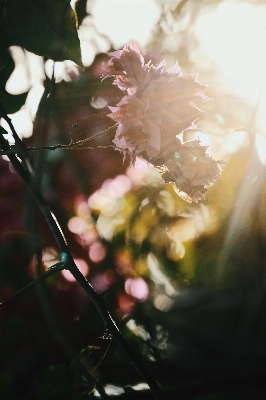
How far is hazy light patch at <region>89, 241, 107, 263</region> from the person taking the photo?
1652mm

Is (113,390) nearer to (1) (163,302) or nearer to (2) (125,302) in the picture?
(2) (125,302)

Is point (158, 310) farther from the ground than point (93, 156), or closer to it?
closer to it

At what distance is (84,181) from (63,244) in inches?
43.8

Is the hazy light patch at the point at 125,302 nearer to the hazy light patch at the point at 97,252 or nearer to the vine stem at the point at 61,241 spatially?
the hazy light patch at the point at 97,252

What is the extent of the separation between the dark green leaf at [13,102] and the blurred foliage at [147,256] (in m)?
0.58

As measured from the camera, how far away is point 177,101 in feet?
1.93

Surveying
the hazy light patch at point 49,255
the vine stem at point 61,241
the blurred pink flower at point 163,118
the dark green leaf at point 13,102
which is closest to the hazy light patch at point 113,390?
the hazy light patch at point 49,255

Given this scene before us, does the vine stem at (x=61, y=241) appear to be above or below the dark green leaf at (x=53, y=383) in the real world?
above

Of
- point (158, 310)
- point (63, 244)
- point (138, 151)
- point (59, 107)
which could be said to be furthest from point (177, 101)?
point (158, 310)

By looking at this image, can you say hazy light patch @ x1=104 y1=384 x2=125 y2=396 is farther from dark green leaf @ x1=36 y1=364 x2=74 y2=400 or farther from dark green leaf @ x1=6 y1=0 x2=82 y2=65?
dark green leaf @ x1=6 y1=0 x2=82 y2=65

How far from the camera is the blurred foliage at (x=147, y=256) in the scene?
55.1 inches

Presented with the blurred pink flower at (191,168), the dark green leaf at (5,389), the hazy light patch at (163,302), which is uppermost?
the blurred pink flower at (191,168)

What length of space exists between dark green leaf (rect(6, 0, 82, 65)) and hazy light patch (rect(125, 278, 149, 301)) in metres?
1.39

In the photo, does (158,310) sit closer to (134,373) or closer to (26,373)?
(134,373)
